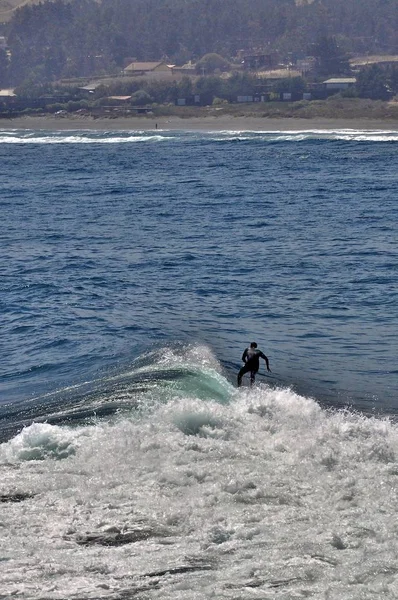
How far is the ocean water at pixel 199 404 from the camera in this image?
1484cm

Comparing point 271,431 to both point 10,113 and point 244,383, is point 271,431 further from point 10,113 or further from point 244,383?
point 10,113

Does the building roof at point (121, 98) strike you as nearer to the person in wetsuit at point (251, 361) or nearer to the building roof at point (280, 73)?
the building roof at point (280, 73)

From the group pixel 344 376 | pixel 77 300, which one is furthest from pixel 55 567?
pixel 77 300

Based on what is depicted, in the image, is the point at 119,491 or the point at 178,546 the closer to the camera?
the point at 178,546

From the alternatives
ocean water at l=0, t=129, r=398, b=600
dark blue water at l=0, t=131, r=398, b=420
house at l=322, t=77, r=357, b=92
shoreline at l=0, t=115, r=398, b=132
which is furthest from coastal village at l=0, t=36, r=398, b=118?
ocean water at l=0, t=129, r=398, b=600

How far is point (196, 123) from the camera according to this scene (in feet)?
390

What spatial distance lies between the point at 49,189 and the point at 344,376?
39.5 metres

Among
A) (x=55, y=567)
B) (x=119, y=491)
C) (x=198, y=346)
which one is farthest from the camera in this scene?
(x=198, y=346)

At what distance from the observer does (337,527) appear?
51.0 feet

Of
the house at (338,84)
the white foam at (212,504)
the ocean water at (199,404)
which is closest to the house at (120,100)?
the house at (338,84)

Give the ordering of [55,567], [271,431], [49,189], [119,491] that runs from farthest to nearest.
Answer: [49,189] < [271,431] < [119,491] < [55,567]

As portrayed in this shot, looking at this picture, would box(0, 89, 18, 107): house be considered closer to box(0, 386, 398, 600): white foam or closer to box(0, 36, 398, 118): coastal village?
box(0, 36, 398, 118): coastal village

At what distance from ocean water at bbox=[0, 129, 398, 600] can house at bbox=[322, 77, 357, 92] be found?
111 m

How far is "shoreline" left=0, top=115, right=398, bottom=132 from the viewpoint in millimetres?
106188
